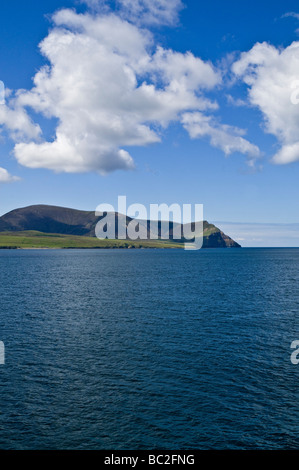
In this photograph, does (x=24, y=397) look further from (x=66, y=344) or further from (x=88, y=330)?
(x=88, y=330)

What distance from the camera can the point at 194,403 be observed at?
3747cm

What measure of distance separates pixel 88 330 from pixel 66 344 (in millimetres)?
9010

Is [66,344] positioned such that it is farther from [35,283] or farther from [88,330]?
[35,283]

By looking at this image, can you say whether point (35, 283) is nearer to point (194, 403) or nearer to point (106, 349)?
point (106, 349)

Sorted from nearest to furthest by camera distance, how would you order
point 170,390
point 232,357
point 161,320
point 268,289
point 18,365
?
1. point 170,390
2. point 18,365
3. point 232,357
4. point 161,320
5. point 268,289

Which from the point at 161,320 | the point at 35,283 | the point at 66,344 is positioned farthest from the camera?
the point at 35,283

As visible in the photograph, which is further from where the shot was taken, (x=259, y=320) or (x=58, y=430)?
(x=259, y=320)

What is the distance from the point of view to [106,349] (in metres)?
55.2

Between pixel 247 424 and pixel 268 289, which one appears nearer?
pixel 247 424

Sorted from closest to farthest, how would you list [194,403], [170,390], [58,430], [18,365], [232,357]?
[58,430], [194,403], [170,390], [18,365], [232,357]

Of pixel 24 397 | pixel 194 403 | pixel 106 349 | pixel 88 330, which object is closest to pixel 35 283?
pixel 88 330

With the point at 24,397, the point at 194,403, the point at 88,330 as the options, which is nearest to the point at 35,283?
the point at 88,330

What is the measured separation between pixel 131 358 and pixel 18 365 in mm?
16829

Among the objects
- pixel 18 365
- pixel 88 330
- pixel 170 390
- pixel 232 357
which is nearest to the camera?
pixel 170 390
